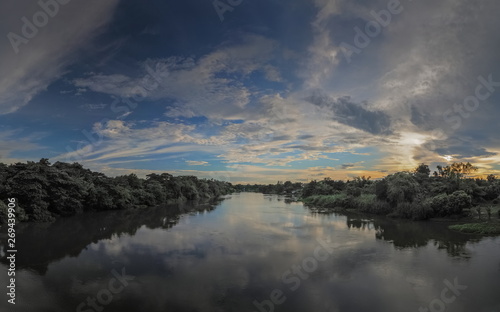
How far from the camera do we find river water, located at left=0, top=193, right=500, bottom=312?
1201cm

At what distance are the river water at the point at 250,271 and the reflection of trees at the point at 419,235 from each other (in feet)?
0.53

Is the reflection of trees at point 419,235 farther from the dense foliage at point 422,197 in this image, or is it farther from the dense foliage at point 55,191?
the dense foliage at point 55,191

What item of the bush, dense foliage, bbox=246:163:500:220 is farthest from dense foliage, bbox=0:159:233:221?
the bush

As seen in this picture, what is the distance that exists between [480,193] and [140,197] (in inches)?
2208

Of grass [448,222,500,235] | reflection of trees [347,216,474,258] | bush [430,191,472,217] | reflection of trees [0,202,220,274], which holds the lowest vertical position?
reflection of trees [0,202,220,274]

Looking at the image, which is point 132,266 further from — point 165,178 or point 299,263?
point 165,178

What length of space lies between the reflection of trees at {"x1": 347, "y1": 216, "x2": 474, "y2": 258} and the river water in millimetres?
160

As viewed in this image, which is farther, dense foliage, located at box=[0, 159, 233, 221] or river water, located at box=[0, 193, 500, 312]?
dense foliage, located at box=[0, 159, 233, 221]

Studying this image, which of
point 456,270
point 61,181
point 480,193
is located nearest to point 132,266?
point 456,270

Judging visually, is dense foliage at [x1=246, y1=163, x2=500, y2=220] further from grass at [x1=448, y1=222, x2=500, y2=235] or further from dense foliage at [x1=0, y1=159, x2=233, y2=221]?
dense foliage at [x1=0, y1=159, x2=233, y2=221]

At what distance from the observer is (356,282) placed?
14523mm

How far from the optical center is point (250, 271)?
16.0m

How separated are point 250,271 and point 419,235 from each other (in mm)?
20392

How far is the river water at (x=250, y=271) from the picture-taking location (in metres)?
12.0
